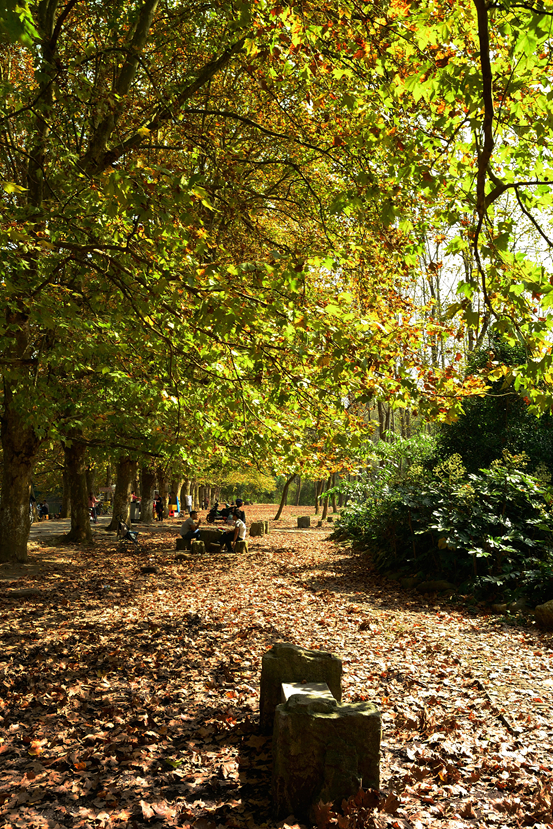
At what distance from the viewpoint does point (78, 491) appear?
17625mm

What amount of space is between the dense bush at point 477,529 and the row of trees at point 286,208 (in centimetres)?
302

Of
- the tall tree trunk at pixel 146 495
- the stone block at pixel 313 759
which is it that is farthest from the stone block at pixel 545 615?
the tall tree trunk at pixel 146 495

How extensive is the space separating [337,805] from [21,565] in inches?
447

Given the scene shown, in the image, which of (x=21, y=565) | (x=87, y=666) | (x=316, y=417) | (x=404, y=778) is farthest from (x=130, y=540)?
(x=404, y=778)

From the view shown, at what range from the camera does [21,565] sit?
41.7 ft

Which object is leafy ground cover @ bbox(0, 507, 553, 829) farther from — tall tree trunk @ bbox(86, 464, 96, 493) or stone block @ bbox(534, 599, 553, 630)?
tall tree trunk @ bbox(86, 464, 96, 493)

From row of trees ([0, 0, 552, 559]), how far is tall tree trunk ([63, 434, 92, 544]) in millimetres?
5743

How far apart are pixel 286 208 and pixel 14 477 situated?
8.48 metres

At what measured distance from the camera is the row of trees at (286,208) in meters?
4.50

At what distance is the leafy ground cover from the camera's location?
3529 millimetres

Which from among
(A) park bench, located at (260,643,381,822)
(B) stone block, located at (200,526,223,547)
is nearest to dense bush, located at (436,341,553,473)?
(B) stone block, located at (200,526,223,547)

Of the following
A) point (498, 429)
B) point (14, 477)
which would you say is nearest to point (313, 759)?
point (498, 429)

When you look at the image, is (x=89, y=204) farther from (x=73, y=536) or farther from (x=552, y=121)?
(x=73, y=536)

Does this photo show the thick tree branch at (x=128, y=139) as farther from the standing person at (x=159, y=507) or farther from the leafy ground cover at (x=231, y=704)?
the standing person at (x=159, y=507)
